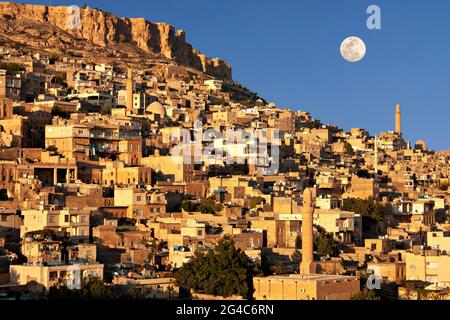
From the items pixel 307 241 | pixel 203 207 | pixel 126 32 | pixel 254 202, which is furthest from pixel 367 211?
pixel 126 32

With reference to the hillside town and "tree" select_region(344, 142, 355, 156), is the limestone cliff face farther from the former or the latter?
"tree" select_region(344, 142, 355, 156)

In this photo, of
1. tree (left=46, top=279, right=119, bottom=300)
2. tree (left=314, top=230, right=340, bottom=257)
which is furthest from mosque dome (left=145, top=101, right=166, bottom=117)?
tree (left=46, top=279, right=119, bottom=300)

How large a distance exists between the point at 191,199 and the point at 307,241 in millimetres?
9430

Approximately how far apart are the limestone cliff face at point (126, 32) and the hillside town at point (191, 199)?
62.0 feet

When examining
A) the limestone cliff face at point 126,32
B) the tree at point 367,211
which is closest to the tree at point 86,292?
the tree at point 367,211

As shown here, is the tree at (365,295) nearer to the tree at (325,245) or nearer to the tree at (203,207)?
the tree at (325,245)

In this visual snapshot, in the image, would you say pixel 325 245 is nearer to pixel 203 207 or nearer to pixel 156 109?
pixel 203 207

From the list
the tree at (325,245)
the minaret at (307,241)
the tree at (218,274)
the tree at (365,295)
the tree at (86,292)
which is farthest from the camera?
the tree at (325,245)

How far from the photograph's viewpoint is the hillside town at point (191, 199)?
113 ft

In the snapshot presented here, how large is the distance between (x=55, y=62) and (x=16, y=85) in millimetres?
15005

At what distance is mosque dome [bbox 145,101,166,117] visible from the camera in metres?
60.5

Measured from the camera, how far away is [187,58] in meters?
94.8

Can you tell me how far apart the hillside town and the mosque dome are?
16 centimetres
